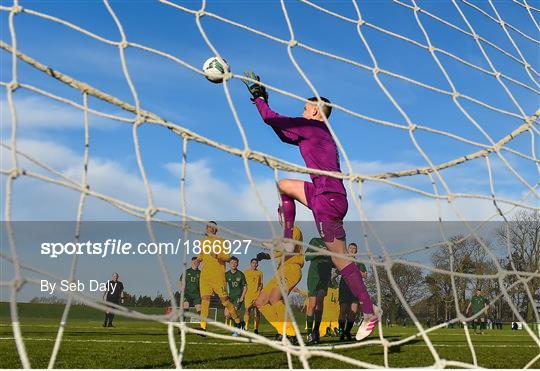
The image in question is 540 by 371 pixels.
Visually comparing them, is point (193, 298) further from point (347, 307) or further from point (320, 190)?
point (320, 190)

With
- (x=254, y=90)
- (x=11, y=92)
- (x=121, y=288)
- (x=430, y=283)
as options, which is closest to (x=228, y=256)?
(x=254, y=90)

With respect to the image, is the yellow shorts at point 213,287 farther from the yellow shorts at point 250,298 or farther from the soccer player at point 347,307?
the soccer player at point 347,307

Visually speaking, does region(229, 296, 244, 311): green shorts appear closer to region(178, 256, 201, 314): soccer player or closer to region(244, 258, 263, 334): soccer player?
region(244, 258, 263, 334): soccer player

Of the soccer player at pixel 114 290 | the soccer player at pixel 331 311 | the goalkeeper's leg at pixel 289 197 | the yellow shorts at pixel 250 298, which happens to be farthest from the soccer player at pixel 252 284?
the goalkeeper's leg at pixel 289 197

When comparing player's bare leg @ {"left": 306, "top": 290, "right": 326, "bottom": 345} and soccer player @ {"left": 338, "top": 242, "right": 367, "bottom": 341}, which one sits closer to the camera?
player's bare leg @ {"left": 306, "top": 290, "right": 326, "bottom": 345}

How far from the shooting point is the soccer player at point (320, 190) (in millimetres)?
4602

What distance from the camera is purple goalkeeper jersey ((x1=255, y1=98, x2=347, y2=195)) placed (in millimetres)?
4691

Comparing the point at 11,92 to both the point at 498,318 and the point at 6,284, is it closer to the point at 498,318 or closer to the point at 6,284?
the point at 6,284

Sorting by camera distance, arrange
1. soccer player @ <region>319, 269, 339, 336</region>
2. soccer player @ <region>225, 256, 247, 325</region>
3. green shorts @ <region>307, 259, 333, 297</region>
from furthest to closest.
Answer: soccer player @ <region>319, 269, 339, 336</region>
soccer player @ <region>225, 256, 247, 325</region>
green shorts @ <region>307, 259, 333, 297</region>

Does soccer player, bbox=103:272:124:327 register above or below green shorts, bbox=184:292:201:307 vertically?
above

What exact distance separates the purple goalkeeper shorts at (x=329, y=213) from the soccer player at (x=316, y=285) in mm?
1854

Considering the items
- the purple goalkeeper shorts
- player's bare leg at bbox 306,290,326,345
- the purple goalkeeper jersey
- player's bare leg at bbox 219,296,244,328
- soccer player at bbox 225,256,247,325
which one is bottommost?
player's bare leg at bbox 306,290,326,345

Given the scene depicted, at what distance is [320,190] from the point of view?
4.61 m

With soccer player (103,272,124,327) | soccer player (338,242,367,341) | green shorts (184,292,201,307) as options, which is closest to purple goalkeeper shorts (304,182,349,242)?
soccer player (338,242,367,341)
